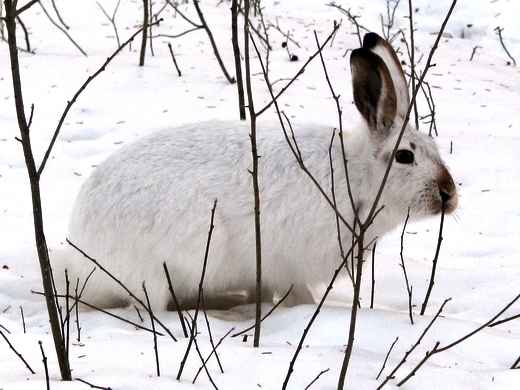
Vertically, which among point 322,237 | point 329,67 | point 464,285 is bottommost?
point 464,285

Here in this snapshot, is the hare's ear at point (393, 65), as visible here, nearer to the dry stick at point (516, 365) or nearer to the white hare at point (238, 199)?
the white hare at point (238, 199)

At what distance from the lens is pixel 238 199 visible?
3.67 meters

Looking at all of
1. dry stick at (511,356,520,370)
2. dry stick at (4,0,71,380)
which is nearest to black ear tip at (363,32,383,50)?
dry stick at (511,356,520,370)

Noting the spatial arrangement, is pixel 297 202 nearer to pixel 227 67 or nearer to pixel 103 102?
pixel 103 102

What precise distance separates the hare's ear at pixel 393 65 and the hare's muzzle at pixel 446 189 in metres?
0.33

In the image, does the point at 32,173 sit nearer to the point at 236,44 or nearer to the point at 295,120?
the point at 236,44

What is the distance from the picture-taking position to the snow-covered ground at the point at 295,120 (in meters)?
2.74

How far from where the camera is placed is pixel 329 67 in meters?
7.12

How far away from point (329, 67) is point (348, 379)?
15.7 ft

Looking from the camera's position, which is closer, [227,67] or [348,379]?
[348,379]

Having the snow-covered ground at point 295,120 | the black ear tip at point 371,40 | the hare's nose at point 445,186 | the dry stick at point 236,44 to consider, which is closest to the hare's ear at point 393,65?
the black ear tip at point 371,40

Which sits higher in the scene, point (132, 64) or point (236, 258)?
point (132, 64)

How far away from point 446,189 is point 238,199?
90cm

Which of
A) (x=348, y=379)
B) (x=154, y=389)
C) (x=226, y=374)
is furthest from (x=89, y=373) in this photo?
(x=348, y=379)
